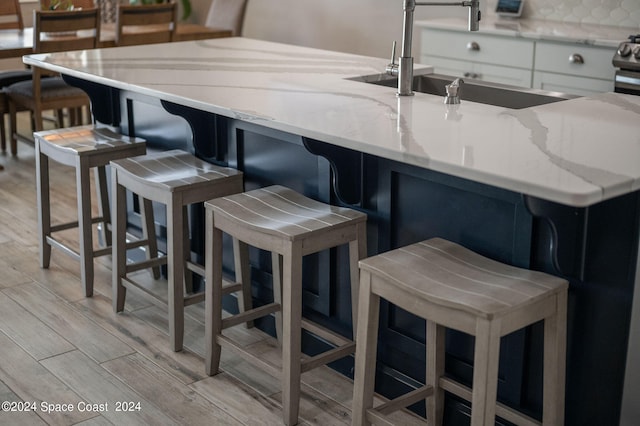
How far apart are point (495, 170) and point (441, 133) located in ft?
1.27

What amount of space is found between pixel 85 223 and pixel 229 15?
A: 358 cm

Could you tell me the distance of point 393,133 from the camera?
7.29 ft

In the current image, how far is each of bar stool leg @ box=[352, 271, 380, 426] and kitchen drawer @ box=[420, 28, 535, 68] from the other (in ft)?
8.47

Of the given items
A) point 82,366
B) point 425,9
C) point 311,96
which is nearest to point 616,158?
point 311,96

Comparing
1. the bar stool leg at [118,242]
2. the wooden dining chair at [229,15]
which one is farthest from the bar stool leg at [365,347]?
the wooden dining chair at [229,15]

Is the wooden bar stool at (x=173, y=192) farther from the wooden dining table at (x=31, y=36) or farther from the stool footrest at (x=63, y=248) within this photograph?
the wooden dining table at (x=31, y=36)

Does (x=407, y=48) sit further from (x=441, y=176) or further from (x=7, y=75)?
(x=7, y=75)

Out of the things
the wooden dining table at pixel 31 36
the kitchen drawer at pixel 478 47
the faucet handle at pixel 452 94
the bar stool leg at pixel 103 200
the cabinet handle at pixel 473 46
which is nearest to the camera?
the faucet handle at pixel 452 94

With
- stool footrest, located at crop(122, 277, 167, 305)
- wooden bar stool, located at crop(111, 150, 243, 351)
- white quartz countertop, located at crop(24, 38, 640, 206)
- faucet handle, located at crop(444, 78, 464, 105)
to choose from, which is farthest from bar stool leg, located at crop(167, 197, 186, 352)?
faucet handle, located at crop(444, 78, 464, 105)

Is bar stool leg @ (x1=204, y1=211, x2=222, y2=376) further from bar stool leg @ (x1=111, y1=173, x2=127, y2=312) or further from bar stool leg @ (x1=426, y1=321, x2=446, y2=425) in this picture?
bar stool leg @ (x1=426, y1=321, x2=446, y2=425)

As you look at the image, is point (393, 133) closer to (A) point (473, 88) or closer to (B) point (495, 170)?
(B) point (495, 170)

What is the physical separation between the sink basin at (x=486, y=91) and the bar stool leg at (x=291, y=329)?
0.90 m

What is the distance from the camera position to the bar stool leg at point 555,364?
202cm

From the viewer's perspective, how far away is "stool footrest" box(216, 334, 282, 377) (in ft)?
8.29
